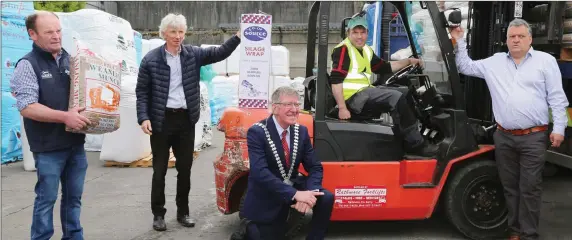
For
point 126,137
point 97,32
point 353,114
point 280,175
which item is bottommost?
point 126,137

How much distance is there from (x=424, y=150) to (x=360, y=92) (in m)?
0.76

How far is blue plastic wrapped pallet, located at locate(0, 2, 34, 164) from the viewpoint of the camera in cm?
784

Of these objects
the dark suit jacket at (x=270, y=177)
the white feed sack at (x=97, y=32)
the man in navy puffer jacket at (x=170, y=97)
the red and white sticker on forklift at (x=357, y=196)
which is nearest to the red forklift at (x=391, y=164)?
the red and white sticker on forklift at (x=357, y=196)

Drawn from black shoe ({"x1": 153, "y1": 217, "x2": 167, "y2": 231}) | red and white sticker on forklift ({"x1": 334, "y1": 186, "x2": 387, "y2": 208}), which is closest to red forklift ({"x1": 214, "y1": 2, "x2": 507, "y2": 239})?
red and white sticker on forklift ({"x1": 334, "y1": 186, "x2": 387, "y2": 208})

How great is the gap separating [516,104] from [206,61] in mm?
2730

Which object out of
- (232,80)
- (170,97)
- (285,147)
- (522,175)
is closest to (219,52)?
(170,97)

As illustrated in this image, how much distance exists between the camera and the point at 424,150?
4.51 metres

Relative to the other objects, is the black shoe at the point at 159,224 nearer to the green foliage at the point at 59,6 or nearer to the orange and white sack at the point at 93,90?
the orange and white sack at the point at 93,90

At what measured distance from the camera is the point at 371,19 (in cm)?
906

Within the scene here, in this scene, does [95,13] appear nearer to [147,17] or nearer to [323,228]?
[323,228]

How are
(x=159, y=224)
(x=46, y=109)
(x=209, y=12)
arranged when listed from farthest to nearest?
(x=209, y=12) → (x=159, y=224) → (x=46, y=109)

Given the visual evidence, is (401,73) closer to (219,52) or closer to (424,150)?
(424,150)

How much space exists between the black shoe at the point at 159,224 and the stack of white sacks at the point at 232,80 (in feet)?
26.5

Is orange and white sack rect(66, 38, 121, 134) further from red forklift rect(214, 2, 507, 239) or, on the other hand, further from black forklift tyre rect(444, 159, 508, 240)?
black forklift tyre rect(444, 159, 508, 240)
